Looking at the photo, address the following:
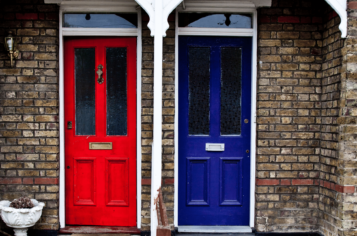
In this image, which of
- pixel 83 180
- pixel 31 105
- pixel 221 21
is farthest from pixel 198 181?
pixel 31 105

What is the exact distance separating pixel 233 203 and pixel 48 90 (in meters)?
2.76

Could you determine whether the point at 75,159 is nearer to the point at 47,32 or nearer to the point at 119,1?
the point at 47,32

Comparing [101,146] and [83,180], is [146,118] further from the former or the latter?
[83,180]

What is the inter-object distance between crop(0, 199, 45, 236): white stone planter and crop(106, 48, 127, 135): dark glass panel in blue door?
4.07 ft

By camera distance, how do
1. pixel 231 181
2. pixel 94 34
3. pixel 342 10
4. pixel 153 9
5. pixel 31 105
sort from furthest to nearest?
pixel 231 181 → pixel 94 34 → pixel 31 105 → pixel 342 10 → pixel 153 9

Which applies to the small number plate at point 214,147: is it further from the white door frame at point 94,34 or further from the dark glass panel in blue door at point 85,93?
the dark glass panel in blue door at point 85,93

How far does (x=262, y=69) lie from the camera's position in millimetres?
3711

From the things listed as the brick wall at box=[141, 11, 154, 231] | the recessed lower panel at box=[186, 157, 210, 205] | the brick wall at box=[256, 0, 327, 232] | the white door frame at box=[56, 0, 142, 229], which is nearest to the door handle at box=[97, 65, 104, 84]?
the white door frame at box=[56, 0, 142, 229]

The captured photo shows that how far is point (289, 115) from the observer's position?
147 inches

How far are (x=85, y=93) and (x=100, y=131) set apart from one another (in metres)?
0.53

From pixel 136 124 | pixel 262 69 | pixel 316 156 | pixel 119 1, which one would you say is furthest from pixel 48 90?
pixel 316 156

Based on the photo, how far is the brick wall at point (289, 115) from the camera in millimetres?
3715

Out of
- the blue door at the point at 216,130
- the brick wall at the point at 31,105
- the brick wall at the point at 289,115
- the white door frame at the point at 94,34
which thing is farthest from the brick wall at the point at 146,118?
the brick wall at the point at 289,115

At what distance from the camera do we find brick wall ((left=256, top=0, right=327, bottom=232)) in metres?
3.71
